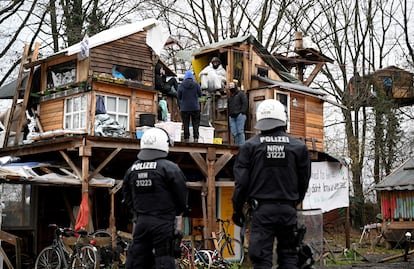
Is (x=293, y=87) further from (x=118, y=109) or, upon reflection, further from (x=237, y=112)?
(x=118, y=109)

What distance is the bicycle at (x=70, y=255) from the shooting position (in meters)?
12.0

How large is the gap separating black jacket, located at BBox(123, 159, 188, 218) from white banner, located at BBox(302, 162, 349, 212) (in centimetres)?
1263

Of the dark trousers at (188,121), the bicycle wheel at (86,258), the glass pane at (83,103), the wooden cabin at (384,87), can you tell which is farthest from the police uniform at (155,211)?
the wooden cabin at (384,87)

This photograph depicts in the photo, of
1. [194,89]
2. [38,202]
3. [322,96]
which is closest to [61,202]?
[38,202]

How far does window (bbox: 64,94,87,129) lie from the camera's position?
1562cm

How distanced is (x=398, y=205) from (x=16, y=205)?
41.3 ft

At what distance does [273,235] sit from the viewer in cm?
618

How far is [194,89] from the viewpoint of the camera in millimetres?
15438

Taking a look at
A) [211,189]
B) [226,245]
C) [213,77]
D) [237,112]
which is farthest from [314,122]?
[226,245]

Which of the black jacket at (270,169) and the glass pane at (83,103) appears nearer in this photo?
the black jacket at (270,169)

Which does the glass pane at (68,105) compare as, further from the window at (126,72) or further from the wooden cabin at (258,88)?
the wooden cabin at (258,88)

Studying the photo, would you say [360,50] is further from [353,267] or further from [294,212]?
[294,212]

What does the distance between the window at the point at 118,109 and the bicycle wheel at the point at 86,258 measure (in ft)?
15.2

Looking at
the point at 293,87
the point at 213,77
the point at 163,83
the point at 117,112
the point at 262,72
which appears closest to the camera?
the point at 117,112
